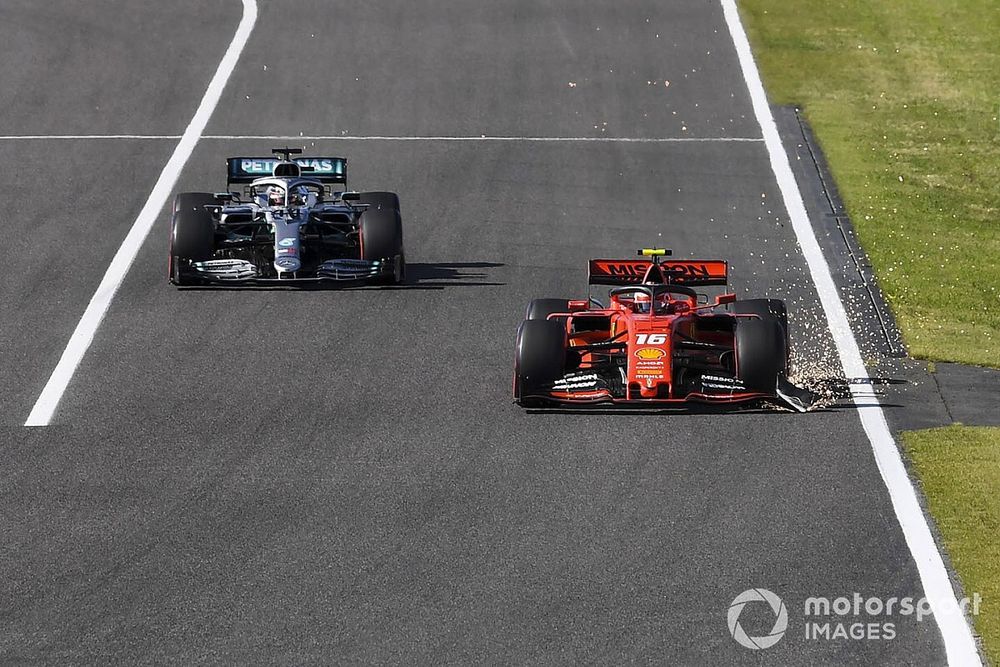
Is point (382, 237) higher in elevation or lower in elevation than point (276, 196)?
lower

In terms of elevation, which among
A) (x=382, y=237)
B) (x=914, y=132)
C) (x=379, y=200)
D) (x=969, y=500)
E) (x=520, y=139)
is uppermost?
(x=914, y=132)

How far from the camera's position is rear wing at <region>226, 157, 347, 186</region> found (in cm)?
2436

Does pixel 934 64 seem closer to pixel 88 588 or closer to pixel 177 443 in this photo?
pixel 177 443

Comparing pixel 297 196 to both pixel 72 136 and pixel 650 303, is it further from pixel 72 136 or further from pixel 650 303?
pixel 72 136

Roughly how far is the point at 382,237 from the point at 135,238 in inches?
180

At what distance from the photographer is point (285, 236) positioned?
2294cm

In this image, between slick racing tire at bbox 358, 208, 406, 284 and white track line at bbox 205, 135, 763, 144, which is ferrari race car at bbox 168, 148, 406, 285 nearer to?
slick racing tire at bbox 358, 208, 406, 284

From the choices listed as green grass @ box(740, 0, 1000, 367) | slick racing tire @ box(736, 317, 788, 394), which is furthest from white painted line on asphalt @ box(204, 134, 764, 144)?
slick racing tire @ box(736, 317, 788, 394)

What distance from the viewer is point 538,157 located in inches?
1170

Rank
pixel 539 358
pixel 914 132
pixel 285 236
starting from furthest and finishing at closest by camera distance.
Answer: pixel 914 132
pixel 285 236
pixel 539 358

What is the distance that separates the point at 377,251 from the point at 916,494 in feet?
29.5

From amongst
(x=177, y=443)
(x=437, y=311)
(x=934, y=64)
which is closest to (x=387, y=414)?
(x=177, y=443)

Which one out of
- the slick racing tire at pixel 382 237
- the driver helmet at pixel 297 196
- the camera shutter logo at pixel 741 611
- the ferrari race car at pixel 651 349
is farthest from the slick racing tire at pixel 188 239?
the camera shutter logo at pixel 741 611

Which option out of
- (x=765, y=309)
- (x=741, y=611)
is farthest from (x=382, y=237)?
(x=741, y=611)
